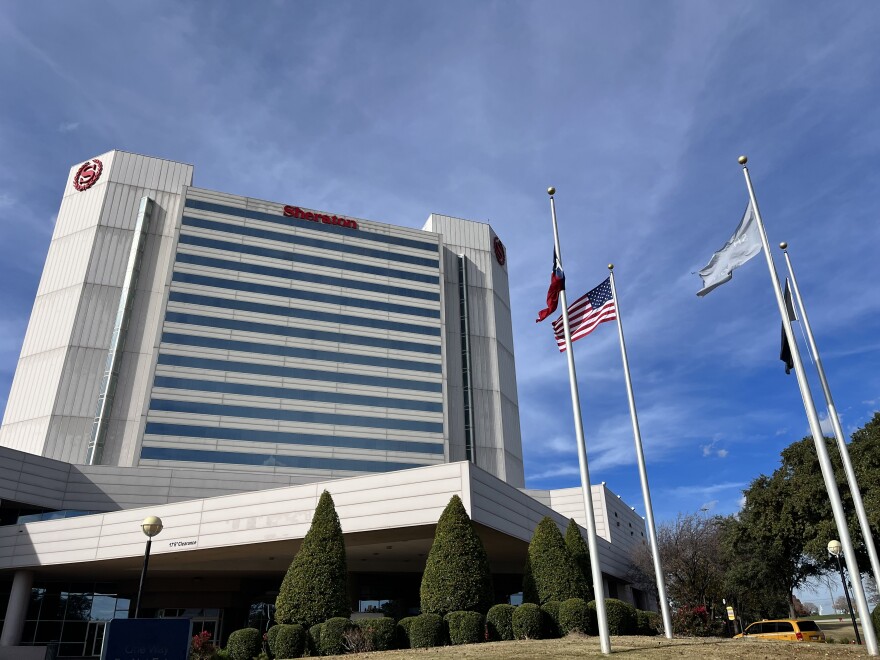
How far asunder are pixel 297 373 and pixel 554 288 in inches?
1766

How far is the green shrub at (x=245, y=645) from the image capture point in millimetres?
24438

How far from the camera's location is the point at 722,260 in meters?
20.3

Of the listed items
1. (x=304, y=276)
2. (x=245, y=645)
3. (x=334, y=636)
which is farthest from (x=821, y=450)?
(x=304, y=276)

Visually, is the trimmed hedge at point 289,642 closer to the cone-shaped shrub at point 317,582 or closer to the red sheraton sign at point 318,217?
the cone-shaped shrub at point 317,582

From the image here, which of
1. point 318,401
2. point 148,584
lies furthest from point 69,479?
point 318,401

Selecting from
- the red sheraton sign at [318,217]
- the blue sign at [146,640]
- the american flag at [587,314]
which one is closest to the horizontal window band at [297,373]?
the red sheraton sign at [318,217]

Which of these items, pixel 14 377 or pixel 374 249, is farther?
pixel 374 249

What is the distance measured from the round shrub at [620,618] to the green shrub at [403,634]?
7.64 metres

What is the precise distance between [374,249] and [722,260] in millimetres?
54622

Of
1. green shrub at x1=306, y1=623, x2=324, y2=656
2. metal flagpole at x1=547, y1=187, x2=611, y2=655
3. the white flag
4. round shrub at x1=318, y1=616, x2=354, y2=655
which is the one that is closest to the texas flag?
metal flagpole at x1=547, y1=187, x2=611, y2=655

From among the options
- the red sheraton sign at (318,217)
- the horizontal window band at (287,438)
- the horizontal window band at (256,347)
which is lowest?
the horizontal window band at (287,438)

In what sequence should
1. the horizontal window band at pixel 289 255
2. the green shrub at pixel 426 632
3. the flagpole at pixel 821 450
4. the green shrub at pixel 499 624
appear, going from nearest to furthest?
1. the flagpole at pixel 821 450
2. the green shrub at pixel 426 632
3. the green shrub at pixel 499 624
4. the horizontal window band at pixel 289 255

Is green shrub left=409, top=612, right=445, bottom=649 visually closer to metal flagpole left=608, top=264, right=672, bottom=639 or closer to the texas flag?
metal flagpole left=608, top=264, right=672, bottom=639

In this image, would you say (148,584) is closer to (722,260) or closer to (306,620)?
(306,620)
